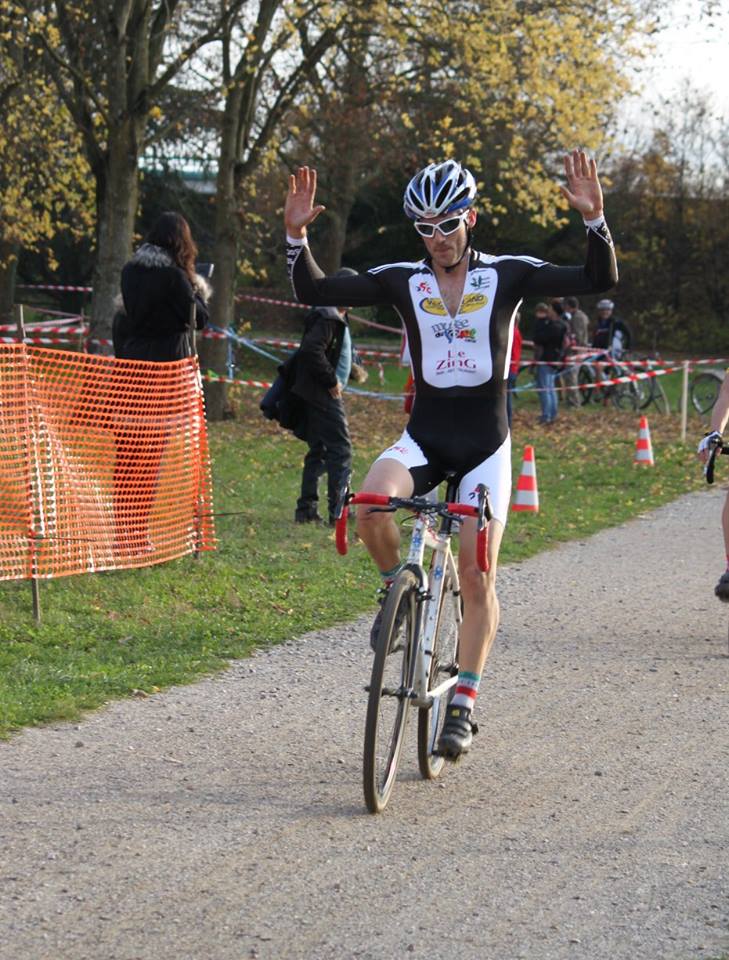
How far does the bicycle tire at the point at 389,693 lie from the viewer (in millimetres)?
4945

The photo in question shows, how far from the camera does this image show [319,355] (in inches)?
461

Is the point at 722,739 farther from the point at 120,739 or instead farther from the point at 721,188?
the point at 721,188

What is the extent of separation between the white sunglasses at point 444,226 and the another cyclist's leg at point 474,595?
33.2 inches

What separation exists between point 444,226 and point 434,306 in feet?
1.00

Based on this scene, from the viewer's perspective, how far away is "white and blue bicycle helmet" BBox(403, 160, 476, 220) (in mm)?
5480

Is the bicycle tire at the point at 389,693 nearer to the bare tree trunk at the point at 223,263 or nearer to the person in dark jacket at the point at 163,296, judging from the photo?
the person in dark jacket at the point at 163,296

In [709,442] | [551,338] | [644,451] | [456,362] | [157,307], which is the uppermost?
[157,307]

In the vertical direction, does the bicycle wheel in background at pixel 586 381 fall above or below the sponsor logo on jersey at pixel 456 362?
below

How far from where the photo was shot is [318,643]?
319 inches

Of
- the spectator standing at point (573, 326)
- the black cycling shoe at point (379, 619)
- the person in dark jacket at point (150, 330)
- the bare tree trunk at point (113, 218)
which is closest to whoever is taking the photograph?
the black cycling shoe at point (379, 619)

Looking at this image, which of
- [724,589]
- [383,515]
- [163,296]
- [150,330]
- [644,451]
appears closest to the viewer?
[383,515]

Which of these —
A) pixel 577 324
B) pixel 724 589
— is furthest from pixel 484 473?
pixel 577 324

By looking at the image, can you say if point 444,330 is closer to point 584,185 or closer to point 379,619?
point 584,185

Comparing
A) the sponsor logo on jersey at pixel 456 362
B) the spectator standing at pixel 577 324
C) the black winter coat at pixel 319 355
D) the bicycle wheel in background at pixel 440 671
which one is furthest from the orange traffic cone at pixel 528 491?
the spectator standing at pixel 577 324
